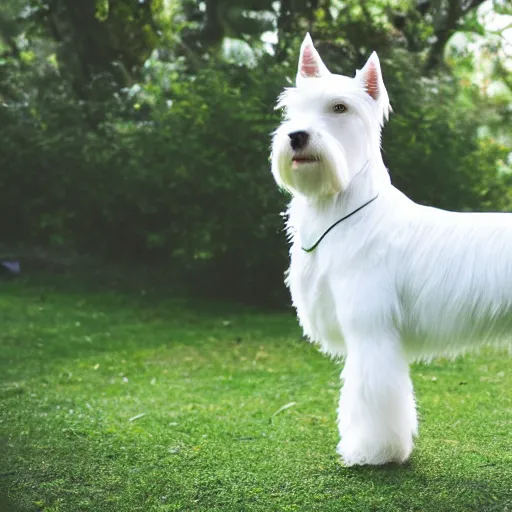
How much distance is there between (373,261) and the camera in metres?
1.84

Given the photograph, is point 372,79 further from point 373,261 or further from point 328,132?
point 373,261

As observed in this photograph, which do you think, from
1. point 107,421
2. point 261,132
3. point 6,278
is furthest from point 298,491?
point 6,278

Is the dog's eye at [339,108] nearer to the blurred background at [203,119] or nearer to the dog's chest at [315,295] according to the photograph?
the dog's chest at [315,295]

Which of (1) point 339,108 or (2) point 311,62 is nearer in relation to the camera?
(1) point 339,108

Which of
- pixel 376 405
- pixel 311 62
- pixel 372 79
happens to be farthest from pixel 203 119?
pixel 376 405

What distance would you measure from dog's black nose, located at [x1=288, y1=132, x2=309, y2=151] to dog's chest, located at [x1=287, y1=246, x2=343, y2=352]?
35cm

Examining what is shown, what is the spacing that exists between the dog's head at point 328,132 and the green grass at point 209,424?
0.86 meters

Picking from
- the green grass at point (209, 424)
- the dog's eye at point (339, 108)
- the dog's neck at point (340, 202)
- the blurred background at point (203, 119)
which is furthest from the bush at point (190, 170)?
the dog's eye at point (339, 108)

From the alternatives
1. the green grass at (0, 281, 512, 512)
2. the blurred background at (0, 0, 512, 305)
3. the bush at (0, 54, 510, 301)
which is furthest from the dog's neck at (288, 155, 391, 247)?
the bush at (0, 54, 510, 301)

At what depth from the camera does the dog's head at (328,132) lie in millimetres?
1737

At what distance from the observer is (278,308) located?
197 inches

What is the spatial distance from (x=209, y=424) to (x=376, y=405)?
0.94 m

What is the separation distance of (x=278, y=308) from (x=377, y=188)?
10.4ft

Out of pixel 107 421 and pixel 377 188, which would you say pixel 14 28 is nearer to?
pixel 107 421
